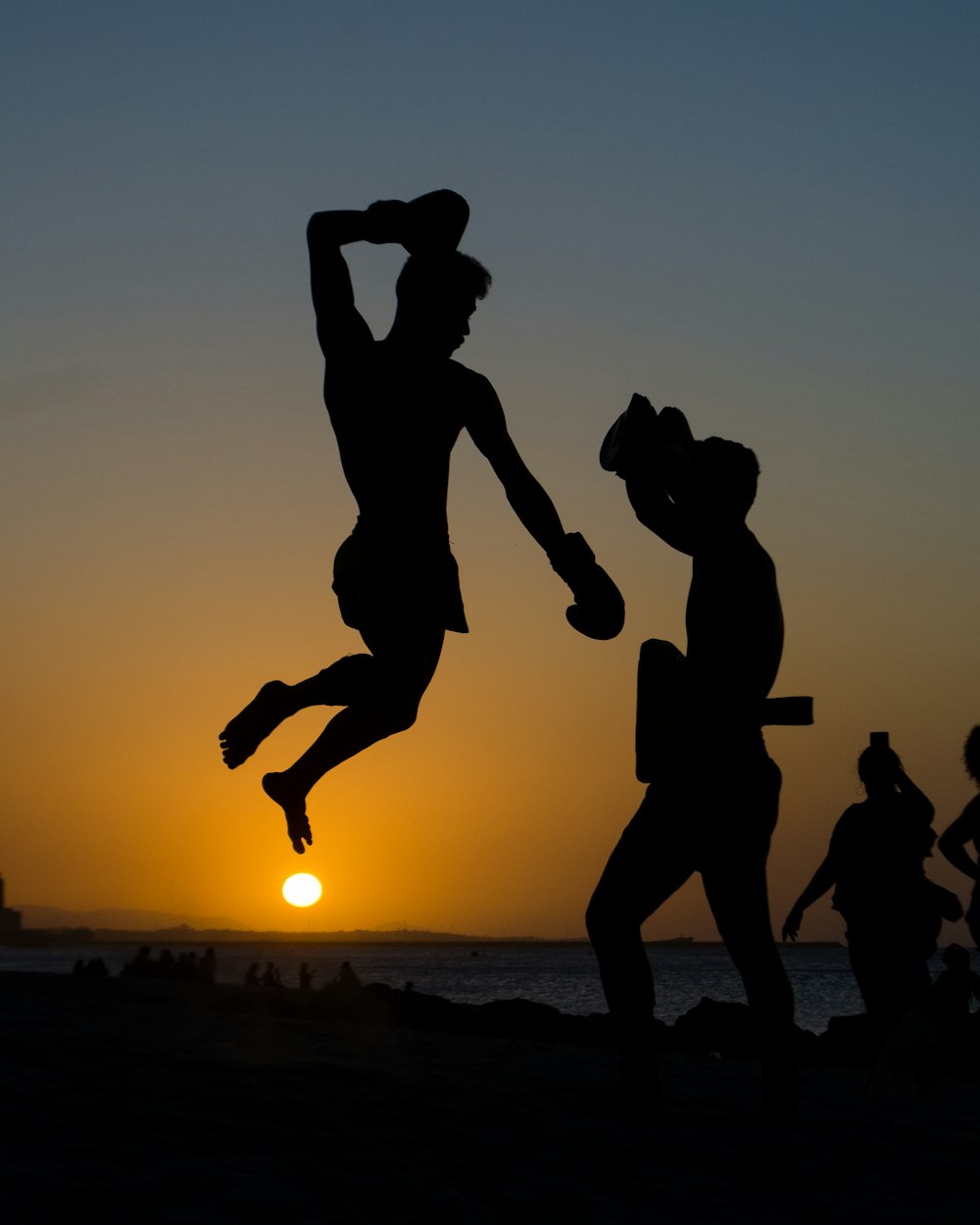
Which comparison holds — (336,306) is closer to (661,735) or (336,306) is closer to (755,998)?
(661,735)

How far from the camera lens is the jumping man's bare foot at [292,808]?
5.21 meters

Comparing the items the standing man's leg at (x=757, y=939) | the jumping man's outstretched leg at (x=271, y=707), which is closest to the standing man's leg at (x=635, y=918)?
the standing man's leg at (x=757, y=939)

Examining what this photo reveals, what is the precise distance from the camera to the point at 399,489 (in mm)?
5098

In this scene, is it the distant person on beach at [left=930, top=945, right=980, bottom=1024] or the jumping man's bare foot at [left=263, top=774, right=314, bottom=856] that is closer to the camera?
the jumping man's bare foot at [left=263, top=774, right=314, bottom=856]

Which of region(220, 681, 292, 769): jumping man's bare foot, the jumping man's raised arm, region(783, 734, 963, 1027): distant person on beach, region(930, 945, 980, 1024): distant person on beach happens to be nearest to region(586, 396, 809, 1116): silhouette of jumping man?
the jumping man's raised arm

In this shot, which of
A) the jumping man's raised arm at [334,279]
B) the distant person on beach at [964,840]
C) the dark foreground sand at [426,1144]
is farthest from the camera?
the distant person on beach at [964,840]

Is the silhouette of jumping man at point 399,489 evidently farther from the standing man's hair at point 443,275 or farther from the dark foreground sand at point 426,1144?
the dark foreground sand at point 426,1144

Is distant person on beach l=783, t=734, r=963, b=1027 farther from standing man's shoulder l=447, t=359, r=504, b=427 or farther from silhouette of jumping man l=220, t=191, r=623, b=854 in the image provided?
standing man's shoulder l=447, t=359, r=504, b=427

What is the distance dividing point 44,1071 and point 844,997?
252ft

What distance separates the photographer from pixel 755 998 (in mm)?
5176

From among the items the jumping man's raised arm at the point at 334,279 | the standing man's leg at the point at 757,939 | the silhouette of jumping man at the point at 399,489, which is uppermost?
the jumping man's raised arm at the point at 334,279

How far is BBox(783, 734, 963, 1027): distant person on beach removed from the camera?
7.73 meters

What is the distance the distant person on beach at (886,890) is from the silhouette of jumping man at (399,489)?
3411 mm

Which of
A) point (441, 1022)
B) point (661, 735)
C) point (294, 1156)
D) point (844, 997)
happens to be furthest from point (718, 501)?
point (844, 997)
